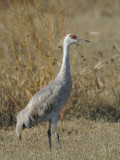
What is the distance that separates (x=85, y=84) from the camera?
6797 millimetres

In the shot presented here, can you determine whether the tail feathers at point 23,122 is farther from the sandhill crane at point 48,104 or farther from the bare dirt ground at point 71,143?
the bare dirt ground at point 71,143

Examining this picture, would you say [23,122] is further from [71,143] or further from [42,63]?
[42,63]

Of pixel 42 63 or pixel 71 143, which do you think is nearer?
pixel 71 143

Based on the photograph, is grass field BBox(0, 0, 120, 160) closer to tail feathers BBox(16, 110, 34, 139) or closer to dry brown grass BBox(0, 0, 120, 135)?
dry brown grass BBox(0, 0, 120, 135)

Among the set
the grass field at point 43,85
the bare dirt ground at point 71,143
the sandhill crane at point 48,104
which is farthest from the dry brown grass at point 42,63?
the sandhill crane at point 48,104

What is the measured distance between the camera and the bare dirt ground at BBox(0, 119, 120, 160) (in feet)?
15.1

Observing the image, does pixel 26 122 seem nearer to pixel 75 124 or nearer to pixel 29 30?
pixel 75 124

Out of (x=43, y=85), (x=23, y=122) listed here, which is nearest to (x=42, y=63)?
(x=43, y=85)

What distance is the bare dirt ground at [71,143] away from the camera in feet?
15.1

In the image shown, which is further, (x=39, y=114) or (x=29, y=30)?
(x=29, y=30)

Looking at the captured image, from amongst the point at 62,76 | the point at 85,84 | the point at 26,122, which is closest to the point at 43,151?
the point at 26,122

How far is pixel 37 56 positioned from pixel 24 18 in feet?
2.09

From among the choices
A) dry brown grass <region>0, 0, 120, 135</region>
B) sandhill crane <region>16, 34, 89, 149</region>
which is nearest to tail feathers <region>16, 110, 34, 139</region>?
sandhill crane <region>16, 34, 89, 149</region>

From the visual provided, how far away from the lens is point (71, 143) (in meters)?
5.21
